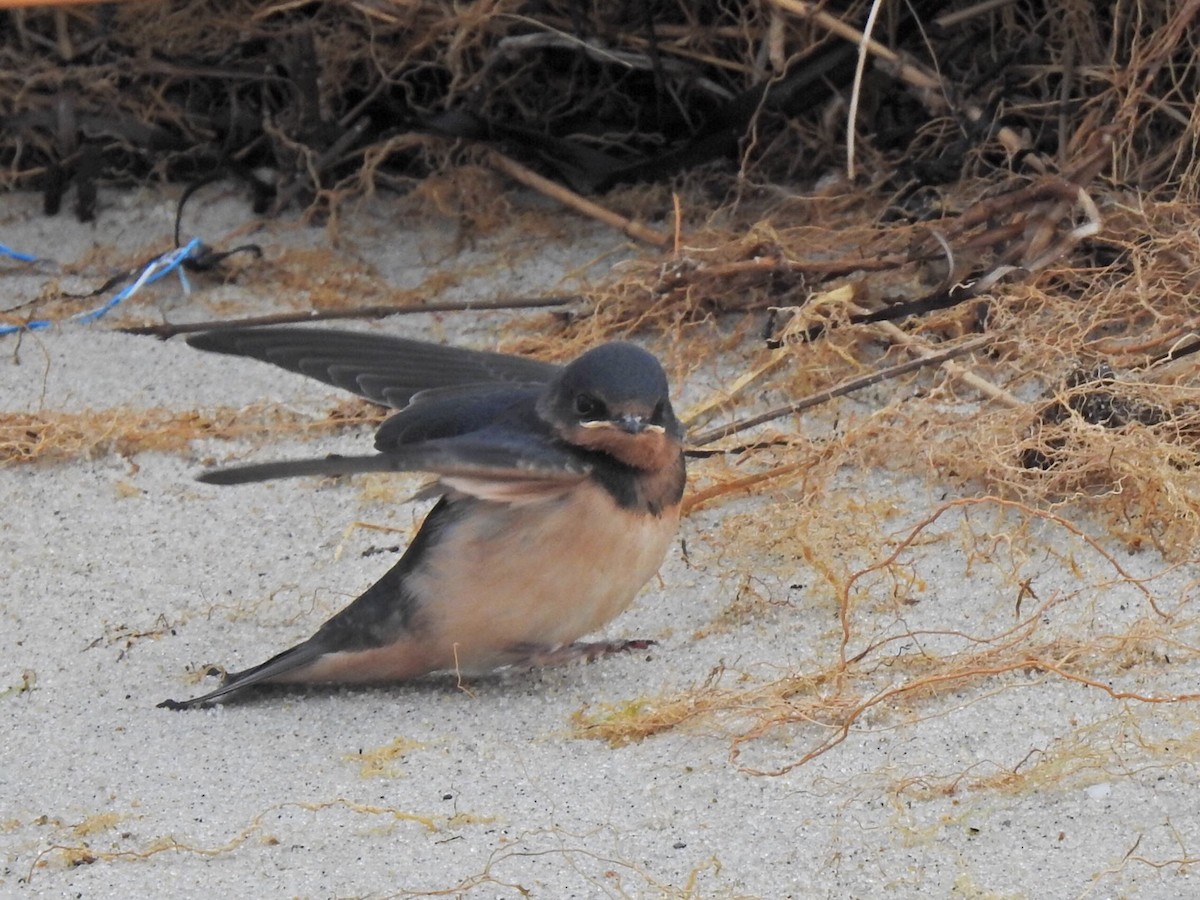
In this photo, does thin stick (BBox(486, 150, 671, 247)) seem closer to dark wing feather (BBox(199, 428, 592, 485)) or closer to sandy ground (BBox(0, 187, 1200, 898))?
sandy ground (BBox(0, 187, 1200, 898))

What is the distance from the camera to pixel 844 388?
13.9 ft

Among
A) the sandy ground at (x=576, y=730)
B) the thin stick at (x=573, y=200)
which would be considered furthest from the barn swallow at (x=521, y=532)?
the thin stick at (x=573, y=200)

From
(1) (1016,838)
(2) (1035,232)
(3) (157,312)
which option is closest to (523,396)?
(1) (1016,838)

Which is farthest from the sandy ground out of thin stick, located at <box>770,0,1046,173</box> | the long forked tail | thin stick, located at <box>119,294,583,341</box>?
thin stick, located at <box>770,0,1046,173</box>

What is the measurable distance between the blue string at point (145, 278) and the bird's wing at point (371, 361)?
172 centimetres

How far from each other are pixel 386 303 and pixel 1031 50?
2078 mm

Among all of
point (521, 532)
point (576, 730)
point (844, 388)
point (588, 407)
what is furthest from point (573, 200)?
point (576, 730)

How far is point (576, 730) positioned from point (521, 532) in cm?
39

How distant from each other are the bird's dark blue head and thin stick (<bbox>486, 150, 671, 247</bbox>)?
1999mm

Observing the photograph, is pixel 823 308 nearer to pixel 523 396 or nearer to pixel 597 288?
pixel 597 288

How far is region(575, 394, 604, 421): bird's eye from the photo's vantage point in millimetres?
3375

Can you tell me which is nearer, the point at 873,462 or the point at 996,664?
the point at 996,664

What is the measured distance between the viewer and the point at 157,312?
5.53 m

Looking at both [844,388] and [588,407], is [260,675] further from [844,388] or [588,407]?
[844,388]
